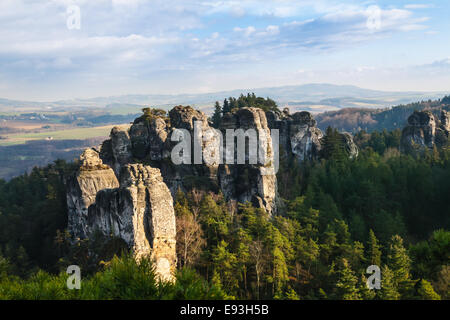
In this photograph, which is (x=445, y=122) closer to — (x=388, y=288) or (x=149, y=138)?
(x=149, y=138)

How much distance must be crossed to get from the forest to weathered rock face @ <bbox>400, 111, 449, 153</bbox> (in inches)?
550

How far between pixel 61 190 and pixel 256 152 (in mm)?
28214

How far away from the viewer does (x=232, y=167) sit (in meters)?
42.7

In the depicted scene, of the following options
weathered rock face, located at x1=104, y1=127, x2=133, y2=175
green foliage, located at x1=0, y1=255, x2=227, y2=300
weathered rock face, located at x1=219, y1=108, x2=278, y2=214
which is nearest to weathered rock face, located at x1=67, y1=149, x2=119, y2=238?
weathered rock face, located at x1=104, y1=127, x2=133, y2=175

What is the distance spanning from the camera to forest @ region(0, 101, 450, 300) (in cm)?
1182

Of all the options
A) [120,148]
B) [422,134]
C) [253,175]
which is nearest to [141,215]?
[253,175]

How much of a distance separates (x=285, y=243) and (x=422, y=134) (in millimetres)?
54991

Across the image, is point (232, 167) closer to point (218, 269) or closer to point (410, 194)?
point (218, 269)

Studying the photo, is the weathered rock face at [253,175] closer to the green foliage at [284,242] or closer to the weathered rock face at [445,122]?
the green foliage at [284,242]

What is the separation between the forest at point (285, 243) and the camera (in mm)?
11820

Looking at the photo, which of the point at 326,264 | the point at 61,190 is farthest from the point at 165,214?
the point at 61,190

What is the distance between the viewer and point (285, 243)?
91.6ft

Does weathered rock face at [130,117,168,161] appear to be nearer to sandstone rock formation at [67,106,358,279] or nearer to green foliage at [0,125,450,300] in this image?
sandstone rock formation at [67,106,358,279]

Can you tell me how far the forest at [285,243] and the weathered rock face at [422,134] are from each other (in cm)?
1396
